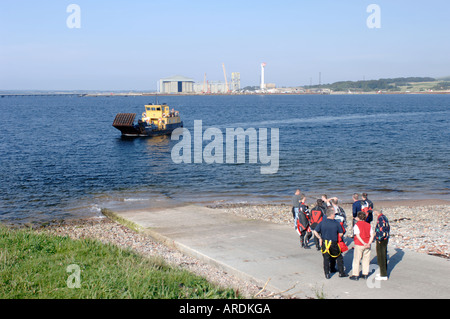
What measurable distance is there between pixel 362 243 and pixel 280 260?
2235 millimetres

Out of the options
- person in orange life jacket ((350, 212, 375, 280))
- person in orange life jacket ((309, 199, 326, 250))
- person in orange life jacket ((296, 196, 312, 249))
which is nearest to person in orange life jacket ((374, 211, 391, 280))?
person in orange life jacket ((350, 212, 375, 280))

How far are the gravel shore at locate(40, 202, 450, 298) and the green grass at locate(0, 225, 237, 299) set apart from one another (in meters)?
0.70

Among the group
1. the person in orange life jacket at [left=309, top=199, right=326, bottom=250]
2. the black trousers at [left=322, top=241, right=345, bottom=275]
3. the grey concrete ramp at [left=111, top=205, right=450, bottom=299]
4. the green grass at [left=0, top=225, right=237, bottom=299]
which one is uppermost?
the person in orange life jacket at [left=309, top=199, right=326, bottom=250]

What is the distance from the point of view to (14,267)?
399 inches

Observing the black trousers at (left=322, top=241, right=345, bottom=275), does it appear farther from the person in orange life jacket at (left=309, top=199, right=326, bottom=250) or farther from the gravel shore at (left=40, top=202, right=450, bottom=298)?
the person in orange life jacket at (left=309, top=199, right=326, bottom=250)

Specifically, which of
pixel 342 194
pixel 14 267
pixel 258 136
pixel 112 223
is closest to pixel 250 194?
pixel 342 194

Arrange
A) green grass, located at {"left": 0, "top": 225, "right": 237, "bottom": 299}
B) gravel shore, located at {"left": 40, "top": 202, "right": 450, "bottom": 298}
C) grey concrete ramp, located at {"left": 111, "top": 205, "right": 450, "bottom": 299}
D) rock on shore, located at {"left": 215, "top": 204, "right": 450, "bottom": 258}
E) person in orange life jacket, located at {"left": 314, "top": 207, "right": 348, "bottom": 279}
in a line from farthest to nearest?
1. rock on shore, located at {"left": 215, "top": 204, "right": 450, "bottom": 258}
2. gravel shore, located at {"left": 40, "top": 202, "right": 450, "bottom": 298}
3. person in orange life jacket, located at {"left": 314, "top": 207, "right": 348, "bottom": 279}
4. grey concrete ramp, located at {"left": 111, "top": 205, "right": 450, "bottom": 299}
5. green grass, located at {"left": 0, "top": 225, "right": 237, "bottom": 299}

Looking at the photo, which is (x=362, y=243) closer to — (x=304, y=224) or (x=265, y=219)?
(x=304, y=224)

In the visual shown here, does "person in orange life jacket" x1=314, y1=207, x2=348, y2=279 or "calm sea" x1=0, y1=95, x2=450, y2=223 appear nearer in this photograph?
"person in orange life jacket" x1=314, y1=207, x2=348, y2=279

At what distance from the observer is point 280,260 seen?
36.0 ft

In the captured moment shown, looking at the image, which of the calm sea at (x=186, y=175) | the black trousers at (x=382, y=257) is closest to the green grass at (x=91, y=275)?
the black trousers at (x=382, y=257)

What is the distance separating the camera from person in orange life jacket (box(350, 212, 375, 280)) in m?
9.53

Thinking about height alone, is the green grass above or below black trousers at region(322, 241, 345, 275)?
below
